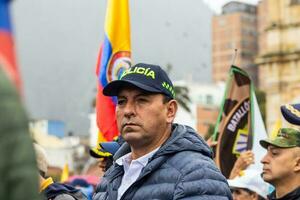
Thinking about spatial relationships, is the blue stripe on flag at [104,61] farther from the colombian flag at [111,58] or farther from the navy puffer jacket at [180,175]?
the navy puffer jacket at [180,175]

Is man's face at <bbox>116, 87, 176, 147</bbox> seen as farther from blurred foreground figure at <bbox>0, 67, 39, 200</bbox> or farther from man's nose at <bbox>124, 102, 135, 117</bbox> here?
blurred foreground figure at <bbox>0, 67, 39, 200</bbox>

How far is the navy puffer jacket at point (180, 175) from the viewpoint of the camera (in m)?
3.26

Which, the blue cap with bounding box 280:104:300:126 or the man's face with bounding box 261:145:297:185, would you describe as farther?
the blue cap with bounding box 280:104:300:126

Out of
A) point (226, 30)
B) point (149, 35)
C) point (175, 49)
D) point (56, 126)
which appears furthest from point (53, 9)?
point (175, 49)

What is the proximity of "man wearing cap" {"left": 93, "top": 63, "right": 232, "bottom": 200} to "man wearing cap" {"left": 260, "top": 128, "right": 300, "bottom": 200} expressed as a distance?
4.39 feet

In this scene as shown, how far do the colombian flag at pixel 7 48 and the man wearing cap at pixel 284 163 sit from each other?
3440mm

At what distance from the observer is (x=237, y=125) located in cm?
745

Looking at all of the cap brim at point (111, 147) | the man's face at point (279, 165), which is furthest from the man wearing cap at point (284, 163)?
the cap brim at point (111, 147)

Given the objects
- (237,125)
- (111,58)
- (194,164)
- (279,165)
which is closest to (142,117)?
(194,164)

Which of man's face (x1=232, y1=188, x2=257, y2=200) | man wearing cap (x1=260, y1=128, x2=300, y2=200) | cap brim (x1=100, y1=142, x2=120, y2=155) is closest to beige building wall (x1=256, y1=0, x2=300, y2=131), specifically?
man's face (x1=232, y1=188, x2=257, y2=200)

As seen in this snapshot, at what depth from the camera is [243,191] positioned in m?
5.86

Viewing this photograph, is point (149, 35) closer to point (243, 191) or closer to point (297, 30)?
point (297, 30)

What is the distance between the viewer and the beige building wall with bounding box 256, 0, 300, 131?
25203mm

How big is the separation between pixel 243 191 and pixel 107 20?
8.29 ft
